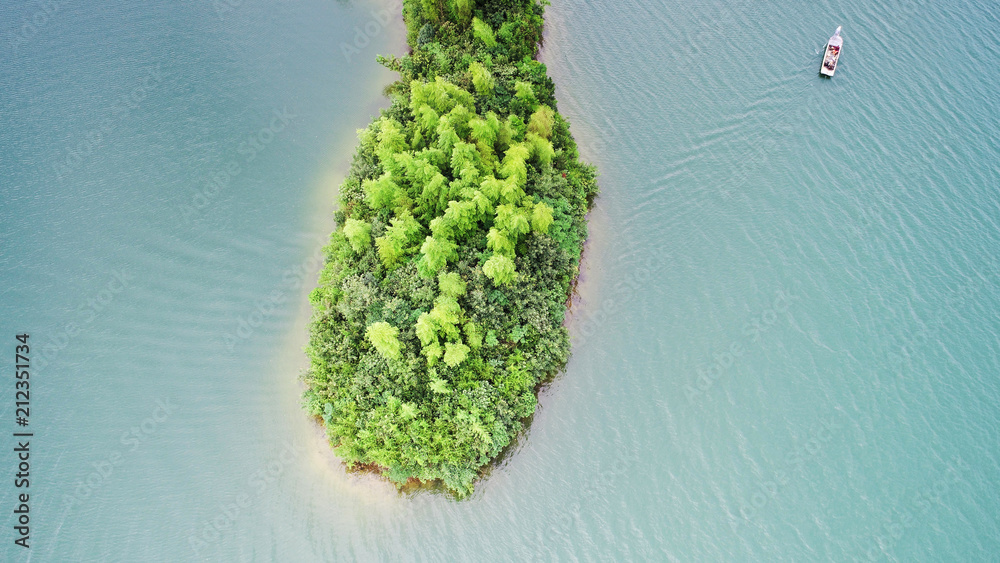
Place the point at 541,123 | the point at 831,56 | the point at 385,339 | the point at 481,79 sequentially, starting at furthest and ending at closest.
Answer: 1. the point at 831,56
2. the point at 481,79
3. the point at 541,123
4. the point at 385,339

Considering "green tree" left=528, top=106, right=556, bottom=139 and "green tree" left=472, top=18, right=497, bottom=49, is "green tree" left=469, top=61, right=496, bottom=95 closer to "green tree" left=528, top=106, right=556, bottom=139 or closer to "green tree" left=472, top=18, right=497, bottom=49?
"green tree" left=528, top=106, right=556, bottom=139

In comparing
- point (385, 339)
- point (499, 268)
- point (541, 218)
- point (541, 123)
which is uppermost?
point (541, 123)

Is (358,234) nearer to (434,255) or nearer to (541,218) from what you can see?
(434,255)

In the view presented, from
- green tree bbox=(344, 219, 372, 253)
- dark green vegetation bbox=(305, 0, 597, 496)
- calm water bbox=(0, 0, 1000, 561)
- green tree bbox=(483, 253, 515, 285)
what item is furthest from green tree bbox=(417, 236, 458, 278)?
calm water bbox=(0, 0, 1000, 561)

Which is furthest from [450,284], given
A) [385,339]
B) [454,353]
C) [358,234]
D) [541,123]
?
[541,123]

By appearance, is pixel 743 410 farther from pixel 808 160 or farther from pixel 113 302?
pixel 113 302

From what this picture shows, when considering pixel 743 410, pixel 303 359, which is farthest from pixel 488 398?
pixel 743 410

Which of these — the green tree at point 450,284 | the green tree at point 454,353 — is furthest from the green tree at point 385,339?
the green tree at point 450,284
